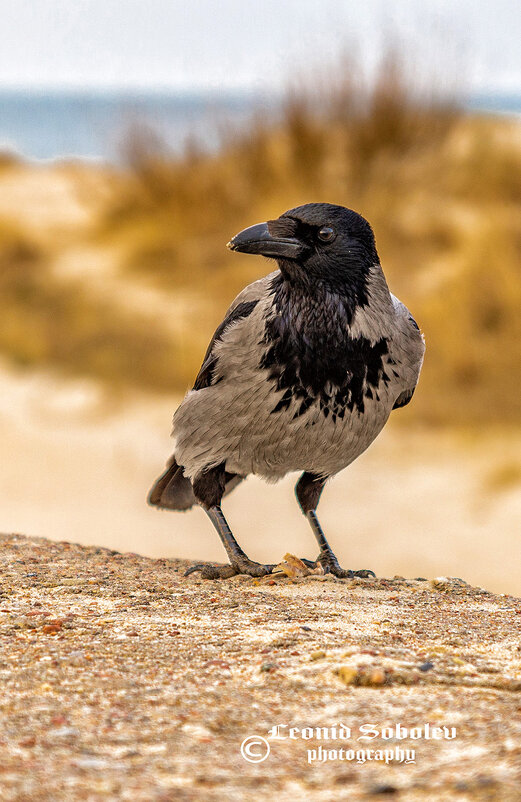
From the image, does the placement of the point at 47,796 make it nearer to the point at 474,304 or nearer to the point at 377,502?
the point at 377,502

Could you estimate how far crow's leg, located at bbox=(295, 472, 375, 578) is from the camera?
552 centimetres

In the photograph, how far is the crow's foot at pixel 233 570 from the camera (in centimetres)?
Result: 523

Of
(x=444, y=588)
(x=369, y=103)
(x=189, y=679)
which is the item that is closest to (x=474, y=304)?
(x=369, y=103)

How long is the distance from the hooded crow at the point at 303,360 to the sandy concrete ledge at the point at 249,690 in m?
0.68

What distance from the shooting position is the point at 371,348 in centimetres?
479

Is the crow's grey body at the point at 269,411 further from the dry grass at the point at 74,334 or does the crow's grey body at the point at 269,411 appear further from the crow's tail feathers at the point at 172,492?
the dry grass at the point at 74,334

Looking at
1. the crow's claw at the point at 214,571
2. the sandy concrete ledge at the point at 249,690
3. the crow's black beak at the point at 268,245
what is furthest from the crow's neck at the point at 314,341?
the crow's claw at the point at 214,571

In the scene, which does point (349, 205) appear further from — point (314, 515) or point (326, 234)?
point (326, 234)

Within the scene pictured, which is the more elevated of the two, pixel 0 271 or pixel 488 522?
pixel 0 271

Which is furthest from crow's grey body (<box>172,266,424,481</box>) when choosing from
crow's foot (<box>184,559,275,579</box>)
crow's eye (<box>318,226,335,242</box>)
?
crow's foot (<box>184,559,275,579</box>)

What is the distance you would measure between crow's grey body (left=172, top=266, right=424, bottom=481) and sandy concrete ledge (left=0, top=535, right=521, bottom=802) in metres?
0.64

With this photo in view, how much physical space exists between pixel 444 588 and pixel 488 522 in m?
5.25

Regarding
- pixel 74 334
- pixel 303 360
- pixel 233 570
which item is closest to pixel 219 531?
pixel 233 570

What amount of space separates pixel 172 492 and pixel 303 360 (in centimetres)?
159
